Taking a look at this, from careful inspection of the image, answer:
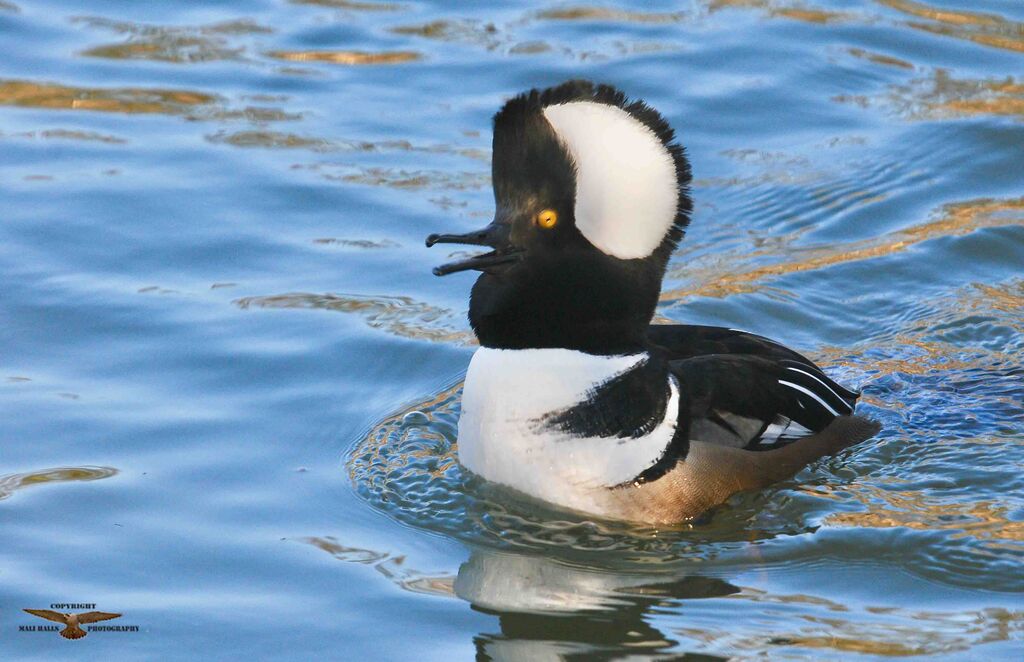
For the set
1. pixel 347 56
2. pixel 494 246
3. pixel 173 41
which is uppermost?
pixel 173 41

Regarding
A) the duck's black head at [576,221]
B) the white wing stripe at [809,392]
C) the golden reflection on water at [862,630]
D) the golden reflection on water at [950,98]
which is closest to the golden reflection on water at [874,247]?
the golden reflection on water at [950,98]

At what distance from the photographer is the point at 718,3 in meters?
13.5

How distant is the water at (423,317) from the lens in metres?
5.67

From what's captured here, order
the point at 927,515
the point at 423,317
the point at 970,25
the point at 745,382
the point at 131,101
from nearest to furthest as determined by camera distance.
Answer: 1. the point at 927,515
2. the point at 745,382
3. the point at 423,317
4. the point at 131,101
5. the point at 970,25

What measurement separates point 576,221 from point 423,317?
2651mm

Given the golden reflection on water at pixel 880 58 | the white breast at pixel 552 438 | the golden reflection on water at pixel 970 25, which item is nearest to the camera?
the white breast at pixel 552 438

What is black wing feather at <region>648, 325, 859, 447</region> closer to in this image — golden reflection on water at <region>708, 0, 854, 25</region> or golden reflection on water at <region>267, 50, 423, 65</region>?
golden reflection on water at <region>267, 50, 423, 65</region>

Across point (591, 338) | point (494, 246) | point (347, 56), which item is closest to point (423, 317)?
point (591, 338)

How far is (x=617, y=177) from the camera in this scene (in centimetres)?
584

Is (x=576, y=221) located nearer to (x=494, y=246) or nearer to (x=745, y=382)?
(x=494, y=246)

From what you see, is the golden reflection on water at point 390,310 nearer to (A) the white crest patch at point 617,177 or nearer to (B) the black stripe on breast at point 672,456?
(B) the black stripe on breast at point 672,456

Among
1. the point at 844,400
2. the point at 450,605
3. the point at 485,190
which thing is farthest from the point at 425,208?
the point at 450,605

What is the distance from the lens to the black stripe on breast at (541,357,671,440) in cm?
605

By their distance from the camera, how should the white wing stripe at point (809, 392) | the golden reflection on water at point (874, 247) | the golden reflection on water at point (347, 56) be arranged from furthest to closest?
the golden reflection on water at point (347, 56), the golden reflection on water at point (874, 247), the white wing stripe at point (809, 392)
